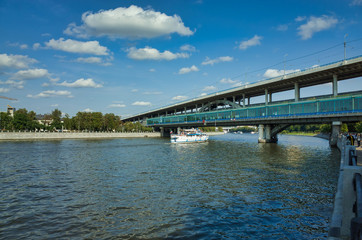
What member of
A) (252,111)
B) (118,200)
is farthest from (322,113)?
(118,200)

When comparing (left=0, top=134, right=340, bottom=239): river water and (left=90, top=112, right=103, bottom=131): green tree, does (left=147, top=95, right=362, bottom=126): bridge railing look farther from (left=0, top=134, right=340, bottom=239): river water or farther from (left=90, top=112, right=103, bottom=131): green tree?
(left=90, top=112, right=103, bottom=131): green tree

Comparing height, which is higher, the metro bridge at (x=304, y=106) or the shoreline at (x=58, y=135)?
the metro bridge at (x=304, y=106)

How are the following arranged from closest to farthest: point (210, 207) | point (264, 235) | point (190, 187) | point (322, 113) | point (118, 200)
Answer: point (264, 235)
point (210, 207)
point (118, 200)
point (190, 187)
point (322, 113)

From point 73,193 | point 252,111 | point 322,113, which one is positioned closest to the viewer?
point 73,193

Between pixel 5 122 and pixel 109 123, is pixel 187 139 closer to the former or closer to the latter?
pixel 109 123

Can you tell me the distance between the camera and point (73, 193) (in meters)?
17.6

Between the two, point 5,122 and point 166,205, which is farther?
point 5,122

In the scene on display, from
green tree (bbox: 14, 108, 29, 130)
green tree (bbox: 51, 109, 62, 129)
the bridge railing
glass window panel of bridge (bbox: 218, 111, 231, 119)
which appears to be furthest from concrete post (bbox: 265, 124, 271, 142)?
green tree (bbox: 51, 109, 62, 129)

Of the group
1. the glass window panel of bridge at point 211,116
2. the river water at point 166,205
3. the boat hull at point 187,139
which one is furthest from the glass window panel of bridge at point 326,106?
the glass window panel of bridge at point 211,116

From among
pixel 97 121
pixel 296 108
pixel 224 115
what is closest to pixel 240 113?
pixel 224 115

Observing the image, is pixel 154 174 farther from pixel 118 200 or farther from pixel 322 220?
pixel 322 220

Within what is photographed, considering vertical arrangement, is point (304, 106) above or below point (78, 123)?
above

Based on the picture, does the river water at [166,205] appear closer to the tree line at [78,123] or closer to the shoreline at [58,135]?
the shoreline at [58,135]

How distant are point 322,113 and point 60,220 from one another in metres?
61.8
